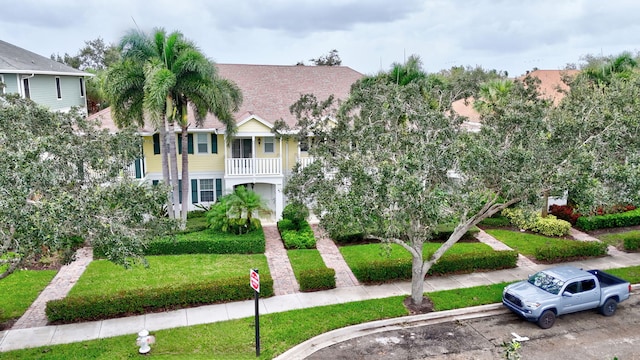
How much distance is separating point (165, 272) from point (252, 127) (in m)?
9.54

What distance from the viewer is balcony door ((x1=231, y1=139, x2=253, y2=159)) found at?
25828 millimetres

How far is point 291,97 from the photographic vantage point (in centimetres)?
2873

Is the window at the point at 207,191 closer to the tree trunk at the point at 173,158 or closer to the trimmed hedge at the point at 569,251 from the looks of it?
the tree trunk at the point at 173,158

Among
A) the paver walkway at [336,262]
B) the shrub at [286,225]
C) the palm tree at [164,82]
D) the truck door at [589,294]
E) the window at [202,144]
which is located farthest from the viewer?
the window at [202,144]

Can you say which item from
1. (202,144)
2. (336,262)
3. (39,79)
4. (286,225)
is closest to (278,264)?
(336,262)

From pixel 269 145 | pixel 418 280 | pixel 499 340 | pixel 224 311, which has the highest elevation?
pixel 269 145

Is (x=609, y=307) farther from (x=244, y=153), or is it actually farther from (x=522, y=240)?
(x=244, y=153)

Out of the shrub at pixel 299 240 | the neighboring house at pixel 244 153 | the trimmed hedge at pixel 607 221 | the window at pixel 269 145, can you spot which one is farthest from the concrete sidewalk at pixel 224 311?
the window at pixel 269 145

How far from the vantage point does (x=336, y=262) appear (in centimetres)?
1961

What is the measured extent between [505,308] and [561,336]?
2.19 meters

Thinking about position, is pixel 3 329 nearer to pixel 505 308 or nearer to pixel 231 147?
pixel 231 147

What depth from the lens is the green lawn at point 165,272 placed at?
16547 mm

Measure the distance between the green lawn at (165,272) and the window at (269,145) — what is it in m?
8.06

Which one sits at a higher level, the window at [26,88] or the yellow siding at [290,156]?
the window at [26,88]
